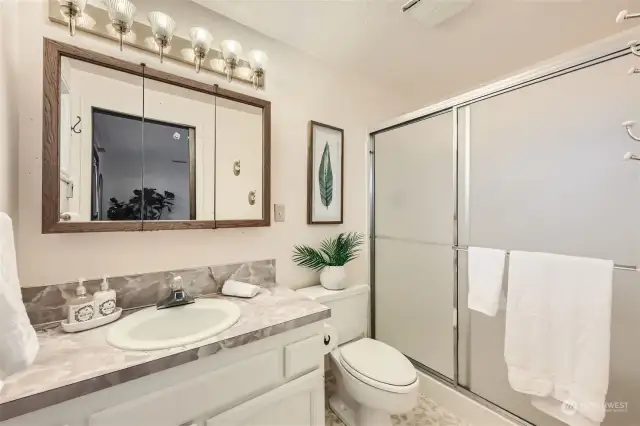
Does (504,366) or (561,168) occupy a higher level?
(561,168)

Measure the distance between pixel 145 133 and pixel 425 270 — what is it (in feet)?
5.67

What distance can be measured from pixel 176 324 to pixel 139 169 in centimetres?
68

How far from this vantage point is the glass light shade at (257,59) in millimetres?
1397

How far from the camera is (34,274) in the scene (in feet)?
3.18

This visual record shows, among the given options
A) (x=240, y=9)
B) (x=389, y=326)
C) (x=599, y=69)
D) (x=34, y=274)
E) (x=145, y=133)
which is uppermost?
(x=240, y=9)

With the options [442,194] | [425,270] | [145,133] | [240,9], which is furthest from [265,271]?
[240,9]

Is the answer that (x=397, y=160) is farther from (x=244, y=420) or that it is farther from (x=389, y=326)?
(x=244, y=420)

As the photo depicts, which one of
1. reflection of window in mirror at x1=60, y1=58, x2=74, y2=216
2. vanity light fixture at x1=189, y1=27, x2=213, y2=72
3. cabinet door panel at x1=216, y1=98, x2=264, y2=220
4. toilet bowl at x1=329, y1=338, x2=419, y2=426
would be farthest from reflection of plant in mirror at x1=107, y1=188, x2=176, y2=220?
toilet bowl at x1=329, y1=338, x2=419, y2=426

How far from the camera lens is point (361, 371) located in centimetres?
132

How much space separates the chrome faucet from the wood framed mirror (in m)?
0.26

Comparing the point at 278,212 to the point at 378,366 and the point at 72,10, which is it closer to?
the point at 378,366

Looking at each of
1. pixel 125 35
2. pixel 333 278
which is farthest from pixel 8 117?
pixel 333 278

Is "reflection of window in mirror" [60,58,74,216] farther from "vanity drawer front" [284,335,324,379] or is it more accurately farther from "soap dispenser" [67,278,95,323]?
"vanity drawer front" [284,335,324,379]

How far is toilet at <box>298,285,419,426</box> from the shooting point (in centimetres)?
122
